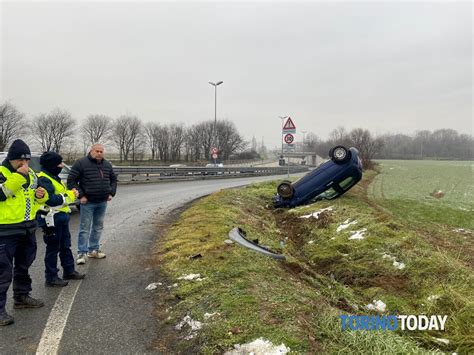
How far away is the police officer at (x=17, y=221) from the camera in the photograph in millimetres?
3742

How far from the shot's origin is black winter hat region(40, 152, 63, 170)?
4691mm

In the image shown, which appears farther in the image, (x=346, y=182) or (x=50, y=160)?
(x=346, y=182)

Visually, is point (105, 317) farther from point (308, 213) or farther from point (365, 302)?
point (308, 213)

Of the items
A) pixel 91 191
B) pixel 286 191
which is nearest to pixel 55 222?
pixel 91 191

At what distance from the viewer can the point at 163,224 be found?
29.5ft

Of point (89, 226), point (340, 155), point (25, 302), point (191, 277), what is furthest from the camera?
point (340, 155)

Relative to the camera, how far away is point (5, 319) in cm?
360

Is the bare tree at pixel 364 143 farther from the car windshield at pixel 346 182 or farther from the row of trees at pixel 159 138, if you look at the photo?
the car windshield at pixel 346 182

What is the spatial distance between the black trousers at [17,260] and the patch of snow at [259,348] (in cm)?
261

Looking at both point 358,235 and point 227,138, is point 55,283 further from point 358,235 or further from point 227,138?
point 227,138

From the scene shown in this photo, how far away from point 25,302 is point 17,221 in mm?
974

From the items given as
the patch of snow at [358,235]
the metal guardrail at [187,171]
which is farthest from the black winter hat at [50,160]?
the metal guardrail at [187,171]

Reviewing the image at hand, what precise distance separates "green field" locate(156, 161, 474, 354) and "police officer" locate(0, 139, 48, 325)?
5.32 ft

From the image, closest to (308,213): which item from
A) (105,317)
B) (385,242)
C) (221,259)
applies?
(385,242)
